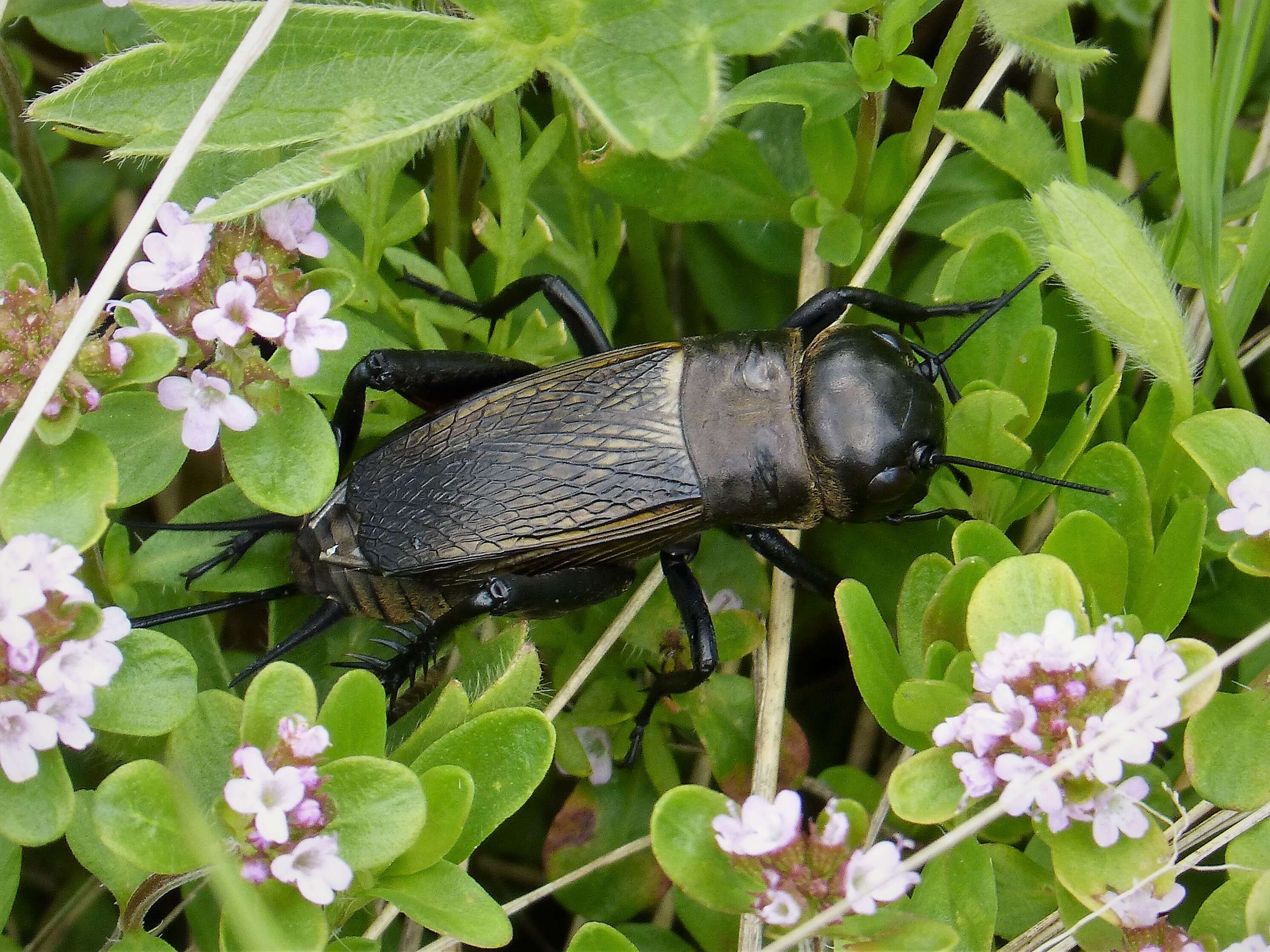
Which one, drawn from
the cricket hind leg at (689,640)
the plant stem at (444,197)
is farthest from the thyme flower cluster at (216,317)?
the cricket hind leg at (689,640)

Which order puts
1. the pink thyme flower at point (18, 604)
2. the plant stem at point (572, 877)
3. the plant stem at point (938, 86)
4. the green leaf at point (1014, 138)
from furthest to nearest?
the green leaf at point (1014, 138), the plant stem at point (938, 86), the plant stem at point (572, 877), the pink thyme flower at point (18, 604)

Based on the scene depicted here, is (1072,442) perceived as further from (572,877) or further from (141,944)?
(141,944)

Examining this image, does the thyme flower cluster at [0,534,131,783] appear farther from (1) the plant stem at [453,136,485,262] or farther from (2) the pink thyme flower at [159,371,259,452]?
(1) the plant stem at [453,136,485,262]

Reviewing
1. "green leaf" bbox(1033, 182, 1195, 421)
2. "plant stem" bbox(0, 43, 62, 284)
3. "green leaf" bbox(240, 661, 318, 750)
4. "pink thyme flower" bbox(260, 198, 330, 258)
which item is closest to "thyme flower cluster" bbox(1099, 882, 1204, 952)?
"green leaf" bbox(1033, 182, 1195, 421)

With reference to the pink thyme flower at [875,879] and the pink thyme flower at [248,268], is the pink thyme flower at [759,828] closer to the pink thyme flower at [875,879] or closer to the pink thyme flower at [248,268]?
the pink thyme flower at [875,879]

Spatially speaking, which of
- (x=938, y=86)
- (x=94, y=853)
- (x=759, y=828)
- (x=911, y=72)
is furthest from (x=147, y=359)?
(x=938, y=86)

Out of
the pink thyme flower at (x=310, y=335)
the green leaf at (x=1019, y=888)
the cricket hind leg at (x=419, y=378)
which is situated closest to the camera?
the pink thyme flower at (x=310, y=335)
